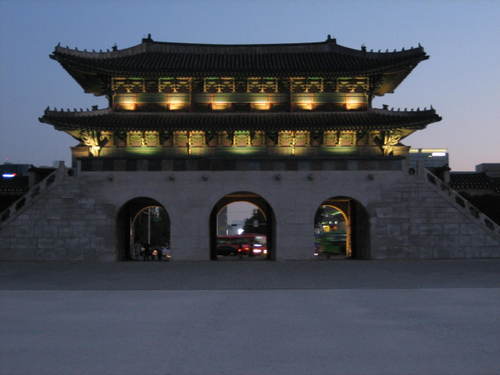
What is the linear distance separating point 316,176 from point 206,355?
23.7 m

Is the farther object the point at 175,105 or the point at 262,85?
the point at 262,85

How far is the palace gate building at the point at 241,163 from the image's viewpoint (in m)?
30.3

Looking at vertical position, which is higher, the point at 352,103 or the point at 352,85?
the point at 352,85

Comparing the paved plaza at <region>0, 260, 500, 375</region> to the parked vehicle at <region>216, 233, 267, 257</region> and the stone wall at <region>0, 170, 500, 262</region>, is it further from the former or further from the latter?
the parked vehicle at <region>216, 233, 267, 257</region>

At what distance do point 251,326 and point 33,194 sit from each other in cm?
2484

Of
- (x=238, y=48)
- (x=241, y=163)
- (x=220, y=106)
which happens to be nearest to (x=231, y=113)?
(x=220, y=106)

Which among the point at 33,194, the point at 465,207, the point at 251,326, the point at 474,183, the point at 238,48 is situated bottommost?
the point at 251,326

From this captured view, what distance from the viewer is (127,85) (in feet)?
110

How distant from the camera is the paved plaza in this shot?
761 cm

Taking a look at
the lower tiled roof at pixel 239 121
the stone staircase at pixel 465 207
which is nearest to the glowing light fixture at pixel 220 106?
the lower tiled roof at pixel 239 121

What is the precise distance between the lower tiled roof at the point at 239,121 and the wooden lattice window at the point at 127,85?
6.22ft

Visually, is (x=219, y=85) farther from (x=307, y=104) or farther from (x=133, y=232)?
(x=133, y=232)

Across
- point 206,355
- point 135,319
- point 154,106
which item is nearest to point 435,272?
point 135,319

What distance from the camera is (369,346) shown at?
8.63m
